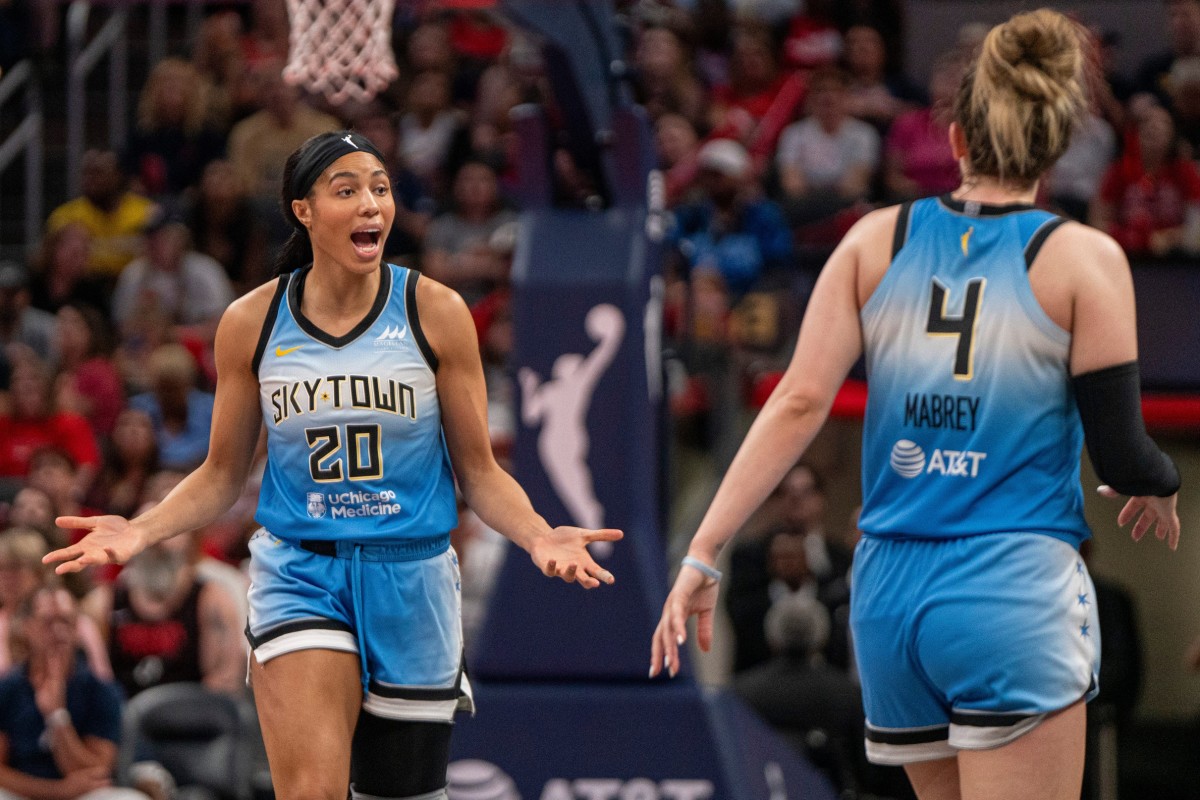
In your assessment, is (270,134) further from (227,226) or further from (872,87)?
(872,87)

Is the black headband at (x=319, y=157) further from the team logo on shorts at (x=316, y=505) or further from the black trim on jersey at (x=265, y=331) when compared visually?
the team logo on shorts at (x=316, y=505)

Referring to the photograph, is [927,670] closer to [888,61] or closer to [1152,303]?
[1152,303]

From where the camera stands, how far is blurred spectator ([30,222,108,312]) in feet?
39.1

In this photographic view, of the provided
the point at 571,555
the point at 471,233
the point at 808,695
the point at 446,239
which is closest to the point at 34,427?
the point at 446,239

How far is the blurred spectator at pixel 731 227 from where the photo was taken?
10.7m

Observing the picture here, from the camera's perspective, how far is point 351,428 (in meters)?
4.32

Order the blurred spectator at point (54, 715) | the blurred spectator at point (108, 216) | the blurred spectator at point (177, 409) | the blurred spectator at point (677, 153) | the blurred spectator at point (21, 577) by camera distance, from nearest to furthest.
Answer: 1. the blurred spectator at point (54, 715)
2. the blurred spectator at point (21, 577)
3. the blurred spectator at point (177, 409)
4. the blurred spectator at point (677, 153)
5. the blurred spectator at point (108, 216)

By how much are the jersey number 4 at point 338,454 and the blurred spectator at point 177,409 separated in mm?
6137

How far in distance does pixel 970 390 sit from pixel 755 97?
966 centimetres

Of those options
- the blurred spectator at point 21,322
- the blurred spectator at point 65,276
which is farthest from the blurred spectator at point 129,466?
→ the blurred spectator at point 65,276

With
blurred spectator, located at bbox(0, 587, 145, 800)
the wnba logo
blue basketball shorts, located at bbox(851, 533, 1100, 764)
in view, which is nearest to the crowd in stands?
blurred spectator, located at bbox(0, 587, 145, 800)

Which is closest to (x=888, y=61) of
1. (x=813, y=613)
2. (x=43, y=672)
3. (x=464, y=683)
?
(x=813, y=613)

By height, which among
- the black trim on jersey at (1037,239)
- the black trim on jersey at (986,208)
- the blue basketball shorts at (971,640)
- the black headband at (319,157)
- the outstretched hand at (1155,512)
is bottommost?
the blue basketball shorts at (971,640)

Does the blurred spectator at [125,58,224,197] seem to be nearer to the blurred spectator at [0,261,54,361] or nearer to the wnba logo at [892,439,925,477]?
the blurred spectator at [0,261,54,361]
